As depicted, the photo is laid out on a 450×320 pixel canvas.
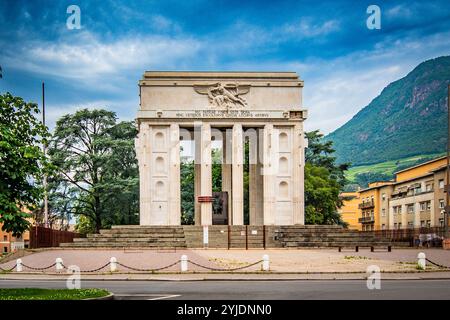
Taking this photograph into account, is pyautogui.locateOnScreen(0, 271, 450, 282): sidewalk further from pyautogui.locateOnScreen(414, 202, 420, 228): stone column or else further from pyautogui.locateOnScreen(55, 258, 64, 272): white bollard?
pyautogui.locateOnScreen(414, 202, 420, 228): stone column

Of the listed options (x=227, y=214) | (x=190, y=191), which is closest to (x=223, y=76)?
(x=227, y=214)

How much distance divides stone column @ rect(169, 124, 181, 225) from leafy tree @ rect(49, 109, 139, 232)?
8.80 meters

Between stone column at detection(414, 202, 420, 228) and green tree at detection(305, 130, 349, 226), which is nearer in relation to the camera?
green tree at detection(305, 130, 349, 226)

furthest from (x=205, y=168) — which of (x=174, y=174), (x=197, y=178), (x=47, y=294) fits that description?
(x=47, y=294)

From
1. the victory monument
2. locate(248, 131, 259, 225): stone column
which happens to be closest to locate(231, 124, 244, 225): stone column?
the victory monument

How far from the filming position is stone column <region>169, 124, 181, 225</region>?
68.5 m

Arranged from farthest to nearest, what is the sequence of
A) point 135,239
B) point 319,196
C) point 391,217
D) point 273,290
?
point 391,217 → point 319,196 → point 135,239 → point 273,290

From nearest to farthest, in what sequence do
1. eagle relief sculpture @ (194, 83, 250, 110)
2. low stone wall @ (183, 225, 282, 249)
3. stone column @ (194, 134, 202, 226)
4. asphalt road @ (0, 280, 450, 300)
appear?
asphalt road @ (0, 280, 450, 300), low stone wall @ (183, 225, 282, 249), eagle relief sculpture @ (194, 83, 250, 110), stone column @ (194, 134, 202, 226)

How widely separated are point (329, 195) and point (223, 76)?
21921 mm

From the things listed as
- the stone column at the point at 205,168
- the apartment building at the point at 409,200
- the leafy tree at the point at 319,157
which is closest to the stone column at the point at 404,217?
the apartment building at the point at 409,200

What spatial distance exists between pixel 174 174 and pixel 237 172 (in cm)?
665

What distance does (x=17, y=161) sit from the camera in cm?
1961

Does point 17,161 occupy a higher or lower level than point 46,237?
higher

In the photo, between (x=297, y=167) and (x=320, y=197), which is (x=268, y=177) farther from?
(x=320, y=197)
